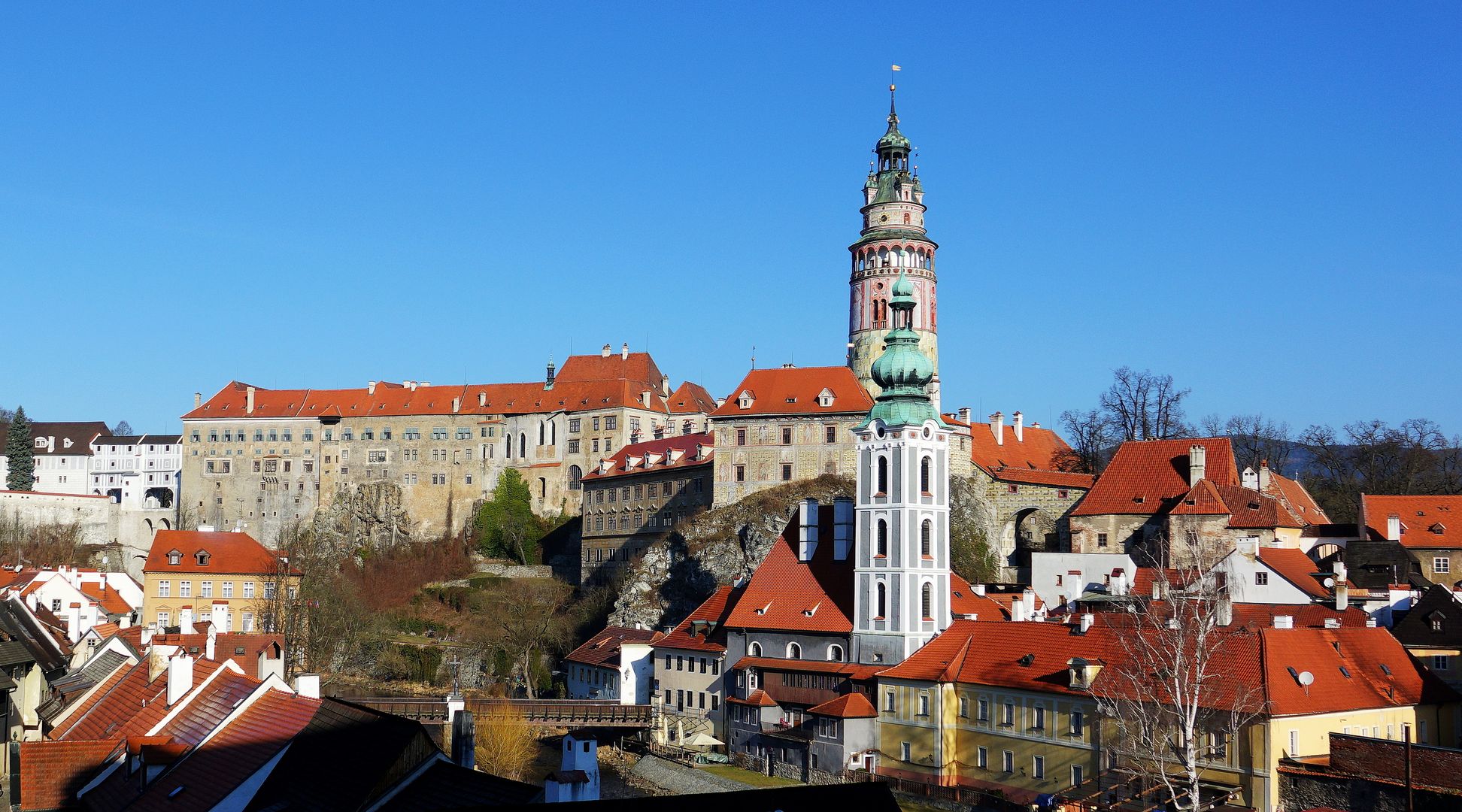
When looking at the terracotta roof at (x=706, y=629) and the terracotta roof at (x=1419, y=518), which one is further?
the terracotta roof at (x=1419, y=518)

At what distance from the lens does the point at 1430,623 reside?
43.2 meters

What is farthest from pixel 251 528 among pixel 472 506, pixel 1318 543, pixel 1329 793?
pixel 1329 793

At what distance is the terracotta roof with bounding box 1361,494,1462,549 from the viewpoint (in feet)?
187

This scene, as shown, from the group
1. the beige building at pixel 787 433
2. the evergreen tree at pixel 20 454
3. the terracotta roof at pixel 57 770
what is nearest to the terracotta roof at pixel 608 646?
the beige building at pixel 787 433

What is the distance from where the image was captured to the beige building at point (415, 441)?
92.3m

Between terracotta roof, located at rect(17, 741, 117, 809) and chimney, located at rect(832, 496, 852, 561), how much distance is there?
3327 centimetres

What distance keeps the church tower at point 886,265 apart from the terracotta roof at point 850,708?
31888mm

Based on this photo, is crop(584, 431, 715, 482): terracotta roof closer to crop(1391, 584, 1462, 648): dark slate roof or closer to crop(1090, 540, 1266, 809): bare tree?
crop(1391, 584, 1462, 648): dark slate roof

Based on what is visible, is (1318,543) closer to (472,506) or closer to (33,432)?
(472,506)

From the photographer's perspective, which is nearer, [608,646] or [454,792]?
[454,792]

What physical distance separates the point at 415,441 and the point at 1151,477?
5149 cm

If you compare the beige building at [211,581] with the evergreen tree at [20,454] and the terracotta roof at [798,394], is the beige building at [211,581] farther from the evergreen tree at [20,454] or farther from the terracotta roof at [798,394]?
the evergreen tree at [20,454]

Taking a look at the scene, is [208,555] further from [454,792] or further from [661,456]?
[454,792]

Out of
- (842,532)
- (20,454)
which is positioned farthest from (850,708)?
(20,454)
